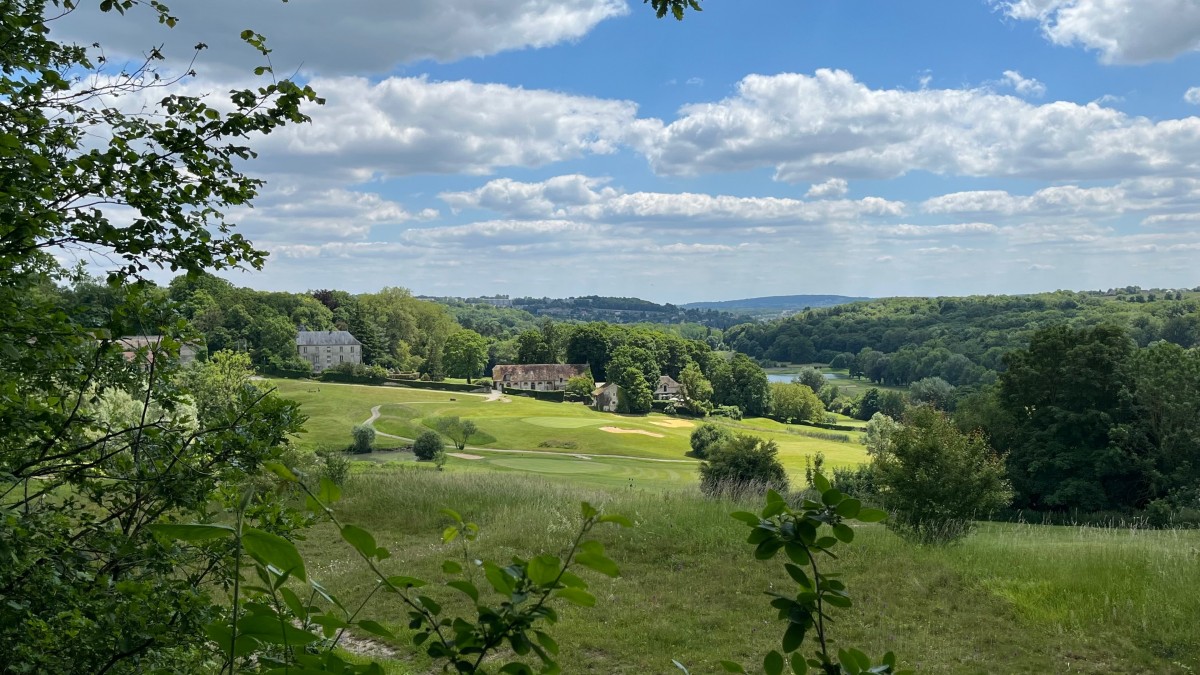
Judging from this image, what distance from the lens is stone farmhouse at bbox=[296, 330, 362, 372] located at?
7675 centimetres

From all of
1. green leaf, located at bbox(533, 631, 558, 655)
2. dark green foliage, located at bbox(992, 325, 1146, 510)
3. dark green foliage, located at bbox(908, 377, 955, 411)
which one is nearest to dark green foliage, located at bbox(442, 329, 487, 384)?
dark green foliage, located at bbox(908, 377, 955, 411)

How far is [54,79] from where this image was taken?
11.1 feet

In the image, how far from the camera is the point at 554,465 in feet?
139

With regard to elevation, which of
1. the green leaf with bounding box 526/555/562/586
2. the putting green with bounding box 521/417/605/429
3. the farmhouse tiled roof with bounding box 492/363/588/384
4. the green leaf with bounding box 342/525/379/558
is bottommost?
the putting green with bounding box 521/417/605/429

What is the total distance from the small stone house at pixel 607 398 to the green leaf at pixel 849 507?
3030 inches

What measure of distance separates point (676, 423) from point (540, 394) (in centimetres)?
1825

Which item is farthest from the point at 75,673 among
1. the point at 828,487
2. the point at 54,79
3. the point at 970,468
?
the point at 970,468

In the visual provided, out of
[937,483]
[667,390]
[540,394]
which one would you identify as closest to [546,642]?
[937,483]

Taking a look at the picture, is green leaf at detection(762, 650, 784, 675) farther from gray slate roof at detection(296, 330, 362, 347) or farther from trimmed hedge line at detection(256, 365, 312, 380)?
gray slate roof at detection(296, 330, 362, 347)

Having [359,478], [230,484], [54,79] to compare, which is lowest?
[359,478]

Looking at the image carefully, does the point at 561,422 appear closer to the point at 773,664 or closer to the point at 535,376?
the point at 535,376

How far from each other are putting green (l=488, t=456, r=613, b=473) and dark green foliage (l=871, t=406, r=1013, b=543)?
87.7 ft

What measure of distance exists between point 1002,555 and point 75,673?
11.7 metres

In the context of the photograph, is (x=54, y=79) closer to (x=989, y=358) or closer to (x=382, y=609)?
(x=382, y=609)
